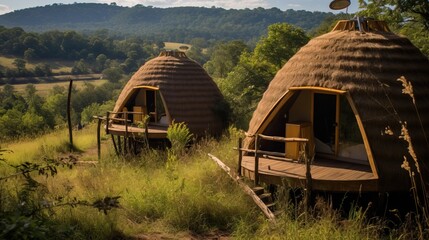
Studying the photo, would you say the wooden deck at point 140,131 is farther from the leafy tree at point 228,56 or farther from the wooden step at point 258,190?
the leafy tree at point 228,56

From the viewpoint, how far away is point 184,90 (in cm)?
1365

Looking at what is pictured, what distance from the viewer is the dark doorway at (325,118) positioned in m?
8.32

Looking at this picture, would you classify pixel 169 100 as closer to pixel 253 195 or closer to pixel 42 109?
pixel 253 195

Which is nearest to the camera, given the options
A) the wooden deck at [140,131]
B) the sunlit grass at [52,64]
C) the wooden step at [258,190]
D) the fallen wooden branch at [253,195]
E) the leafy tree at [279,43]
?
the fallen wooden branch at [253,195]

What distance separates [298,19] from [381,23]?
195801mm

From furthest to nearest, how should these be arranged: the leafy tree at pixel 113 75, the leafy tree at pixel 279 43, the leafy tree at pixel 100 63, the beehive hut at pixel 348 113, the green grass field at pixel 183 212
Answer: the leafy tree at pixel 100 63 < the leafy tree at pixel 113 75 < the leafy tree at pixel 279 43 < the beehive hut at pixel 348 113 < the green grass field at pixel 183 212

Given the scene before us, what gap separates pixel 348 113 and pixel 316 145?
0.98m

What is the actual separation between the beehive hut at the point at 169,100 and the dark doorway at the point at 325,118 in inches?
212

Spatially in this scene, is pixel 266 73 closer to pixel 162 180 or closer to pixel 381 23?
pixel 381 23

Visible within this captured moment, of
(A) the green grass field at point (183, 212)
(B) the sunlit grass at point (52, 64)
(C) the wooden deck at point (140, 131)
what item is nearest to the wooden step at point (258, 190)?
(A) the green grass field at point (183, 212)

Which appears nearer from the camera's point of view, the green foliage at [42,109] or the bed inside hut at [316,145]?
the bed inside hut at [316,145]

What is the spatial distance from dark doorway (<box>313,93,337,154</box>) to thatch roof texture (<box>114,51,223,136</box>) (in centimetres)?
547

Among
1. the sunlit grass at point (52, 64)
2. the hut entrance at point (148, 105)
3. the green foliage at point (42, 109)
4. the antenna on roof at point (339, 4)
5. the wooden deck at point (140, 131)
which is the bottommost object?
the green foliage at point (42, 109)

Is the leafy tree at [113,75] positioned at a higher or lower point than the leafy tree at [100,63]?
lower
